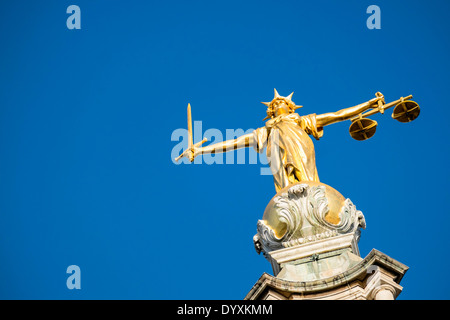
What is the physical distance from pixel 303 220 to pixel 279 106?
5499 millimetres

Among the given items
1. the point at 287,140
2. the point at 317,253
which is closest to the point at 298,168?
the point at 287,140

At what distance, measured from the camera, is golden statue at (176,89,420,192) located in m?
22.7

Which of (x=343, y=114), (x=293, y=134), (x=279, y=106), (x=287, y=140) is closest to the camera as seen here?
(x=287, y=140)

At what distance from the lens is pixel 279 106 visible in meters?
25.2

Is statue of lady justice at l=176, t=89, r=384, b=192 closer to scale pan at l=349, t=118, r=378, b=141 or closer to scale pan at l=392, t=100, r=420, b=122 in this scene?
scale pan at l=349, t=118, r=378, b=141

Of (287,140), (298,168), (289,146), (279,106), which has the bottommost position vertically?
(298,168)

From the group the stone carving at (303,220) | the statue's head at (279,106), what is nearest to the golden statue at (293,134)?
the statue's head at (279,106)

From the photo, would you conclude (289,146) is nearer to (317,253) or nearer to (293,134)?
(293,134)

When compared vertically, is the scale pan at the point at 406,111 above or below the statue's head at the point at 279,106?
below

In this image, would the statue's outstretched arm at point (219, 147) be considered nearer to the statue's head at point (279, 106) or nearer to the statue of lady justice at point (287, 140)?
the statue of lady justice at point (287, 140)

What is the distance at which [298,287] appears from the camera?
18.9m

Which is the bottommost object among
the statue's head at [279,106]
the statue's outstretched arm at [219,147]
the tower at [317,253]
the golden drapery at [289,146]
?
the tower at [317,253]

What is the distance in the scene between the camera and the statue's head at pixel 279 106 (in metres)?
25.1

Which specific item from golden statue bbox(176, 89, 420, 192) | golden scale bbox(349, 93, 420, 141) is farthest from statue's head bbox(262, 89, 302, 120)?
golden scale bbox(349, 93, 420, 141)
